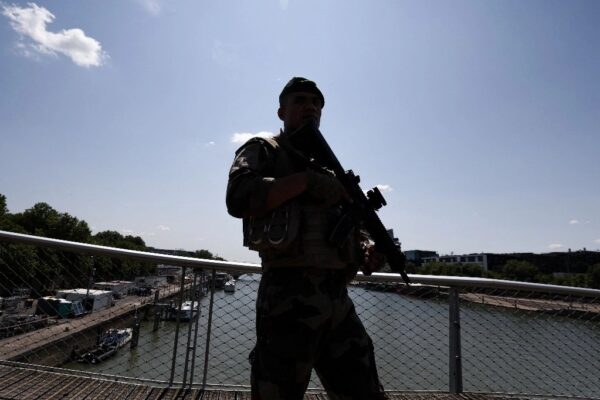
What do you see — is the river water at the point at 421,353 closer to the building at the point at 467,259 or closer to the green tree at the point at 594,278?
the green tree at the point at 594,278

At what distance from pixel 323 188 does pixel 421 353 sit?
17800 mm

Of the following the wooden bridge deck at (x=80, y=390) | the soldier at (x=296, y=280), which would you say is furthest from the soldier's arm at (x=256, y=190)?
the wooden bridge deck at (x=80, y=390)

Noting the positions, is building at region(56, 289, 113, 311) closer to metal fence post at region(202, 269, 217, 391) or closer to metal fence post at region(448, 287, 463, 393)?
metal fence post at region(202, 269, 217, 391)

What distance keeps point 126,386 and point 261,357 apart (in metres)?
2.08

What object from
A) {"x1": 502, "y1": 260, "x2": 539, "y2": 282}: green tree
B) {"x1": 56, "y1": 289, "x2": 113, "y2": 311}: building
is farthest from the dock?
{"x1": 502, "y1": 260, "x2": 539, "y2": 282}: green tree

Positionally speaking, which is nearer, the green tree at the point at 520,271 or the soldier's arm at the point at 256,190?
the soldier's arm at the point at 256,190

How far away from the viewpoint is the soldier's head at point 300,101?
1918 millimetres

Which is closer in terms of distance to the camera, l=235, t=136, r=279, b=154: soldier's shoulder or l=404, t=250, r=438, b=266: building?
l=235, t=136, r=279, b=154: soldier's shoulder

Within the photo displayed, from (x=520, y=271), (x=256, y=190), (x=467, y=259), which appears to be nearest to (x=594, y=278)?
(x=520, y=271)

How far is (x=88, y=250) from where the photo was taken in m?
3.11

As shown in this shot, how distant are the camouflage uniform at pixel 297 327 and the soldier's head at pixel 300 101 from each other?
0.83 feet

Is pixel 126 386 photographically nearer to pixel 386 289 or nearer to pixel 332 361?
pixel 332 361

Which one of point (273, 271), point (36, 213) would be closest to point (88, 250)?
point (273, 271)

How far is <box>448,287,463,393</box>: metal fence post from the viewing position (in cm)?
340
